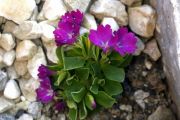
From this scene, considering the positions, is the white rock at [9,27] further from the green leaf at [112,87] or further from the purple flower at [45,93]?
the green leaf at [112,87]

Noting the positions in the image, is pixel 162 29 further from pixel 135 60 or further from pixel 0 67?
pixel 0 67

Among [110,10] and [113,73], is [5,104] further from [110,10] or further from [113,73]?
[110,10]

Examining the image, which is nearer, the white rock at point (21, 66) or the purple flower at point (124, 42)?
the purple flower at point (124, 42)

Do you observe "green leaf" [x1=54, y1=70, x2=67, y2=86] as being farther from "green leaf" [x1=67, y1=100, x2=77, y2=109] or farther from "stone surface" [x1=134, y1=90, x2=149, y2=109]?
"stone surface" [x1=134, y1=90, x2=149, y2=109]

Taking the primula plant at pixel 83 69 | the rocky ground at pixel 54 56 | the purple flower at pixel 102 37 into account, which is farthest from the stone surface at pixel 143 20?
the purple flower at pixel 102 37

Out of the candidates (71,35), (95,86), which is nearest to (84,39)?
(71,35)

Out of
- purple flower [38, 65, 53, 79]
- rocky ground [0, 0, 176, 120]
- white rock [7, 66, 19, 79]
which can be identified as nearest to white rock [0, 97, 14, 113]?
rocky ground [0, 0, 176, 120]
